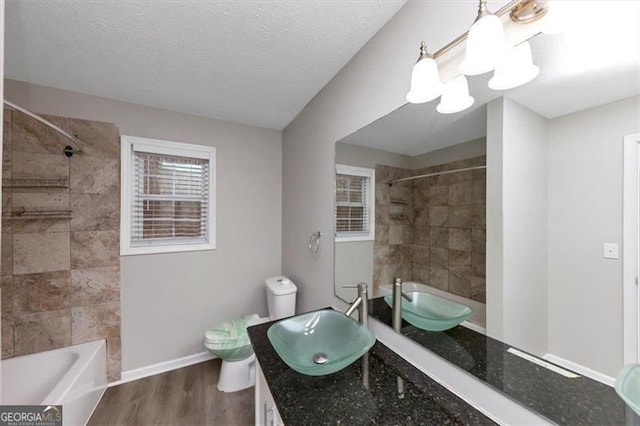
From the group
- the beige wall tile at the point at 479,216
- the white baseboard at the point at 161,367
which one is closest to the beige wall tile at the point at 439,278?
the beige wall tile at the point at 479,216

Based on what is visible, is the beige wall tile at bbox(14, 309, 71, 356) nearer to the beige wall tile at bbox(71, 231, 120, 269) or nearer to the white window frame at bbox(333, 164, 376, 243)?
the beige wall tile at bbox(71, 231, 120, 269)

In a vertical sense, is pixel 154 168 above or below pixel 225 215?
above

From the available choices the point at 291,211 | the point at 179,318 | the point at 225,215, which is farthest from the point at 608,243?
the point at 179,318

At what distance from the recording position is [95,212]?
6.42ft

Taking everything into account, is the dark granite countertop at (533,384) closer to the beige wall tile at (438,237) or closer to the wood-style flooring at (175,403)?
the beige wall tile at (438,237)

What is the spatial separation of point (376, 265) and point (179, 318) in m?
1.99

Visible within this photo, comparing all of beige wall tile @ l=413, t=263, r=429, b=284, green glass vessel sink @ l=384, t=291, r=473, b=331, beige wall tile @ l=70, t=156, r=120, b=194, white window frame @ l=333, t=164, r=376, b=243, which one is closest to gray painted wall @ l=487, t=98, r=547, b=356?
green glass vessel sink @ l=384, t=291, r=473, b=331

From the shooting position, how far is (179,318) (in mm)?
2252

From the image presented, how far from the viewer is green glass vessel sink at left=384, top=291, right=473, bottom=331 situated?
0.98m

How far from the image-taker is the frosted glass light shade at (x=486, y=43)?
73 centimetres

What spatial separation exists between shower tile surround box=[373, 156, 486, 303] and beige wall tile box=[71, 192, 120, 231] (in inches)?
84.6

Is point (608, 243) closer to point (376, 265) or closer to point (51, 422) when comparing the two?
point (376, 265)

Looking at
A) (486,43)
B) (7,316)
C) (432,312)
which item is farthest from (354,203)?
(7,316)

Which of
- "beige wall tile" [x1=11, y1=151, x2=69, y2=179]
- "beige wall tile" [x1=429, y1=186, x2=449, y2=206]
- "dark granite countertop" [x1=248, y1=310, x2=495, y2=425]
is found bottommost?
"dark granite countertop" [x1=248, y1=310, x2=495, y2=425]
